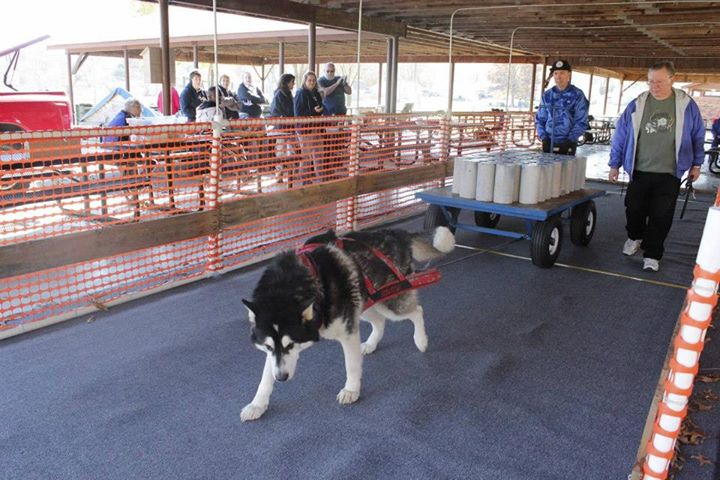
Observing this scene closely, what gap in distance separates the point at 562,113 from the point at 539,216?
7.39 feet

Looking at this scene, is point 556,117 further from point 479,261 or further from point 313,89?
point 313,89

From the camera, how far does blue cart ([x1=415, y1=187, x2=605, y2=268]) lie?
5.55 meters

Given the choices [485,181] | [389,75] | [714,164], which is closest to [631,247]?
[485,181]

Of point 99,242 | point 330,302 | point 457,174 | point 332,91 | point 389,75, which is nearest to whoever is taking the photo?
point 330,302

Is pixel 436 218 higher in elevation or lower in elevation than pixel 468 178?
lower

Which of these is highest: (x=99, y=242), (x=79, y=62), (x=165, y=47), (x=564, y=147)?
(x=79, y=62)

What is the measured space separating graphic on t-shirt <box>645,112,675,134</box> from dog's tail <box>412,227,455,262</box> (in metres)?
3.04

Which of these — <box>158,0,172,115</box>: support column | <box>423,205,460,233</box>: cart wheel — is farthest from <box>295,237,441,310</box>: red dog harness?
<box>158,0,172,115</box>: support column

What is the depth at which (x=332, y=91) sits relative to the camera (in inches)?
427

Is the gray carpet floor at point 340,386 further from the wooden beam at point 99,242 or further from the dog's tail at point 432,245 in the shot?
the dog's tail at point 432,245

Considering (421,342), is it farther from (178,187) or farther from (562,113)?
(562,113)

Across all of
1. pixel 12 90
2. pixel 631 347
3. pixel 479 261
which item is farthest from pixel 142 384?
pixel 12 90

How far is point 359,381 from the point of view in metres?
Answer: 3.20

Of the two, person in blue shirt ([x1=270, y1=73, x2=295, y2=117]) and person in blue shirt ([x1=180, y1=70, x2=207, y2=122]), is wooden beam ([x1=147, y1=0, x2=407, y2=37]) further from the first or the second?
person in blue shirt ([x1=180, y1=70, x2=207, y2=122])
